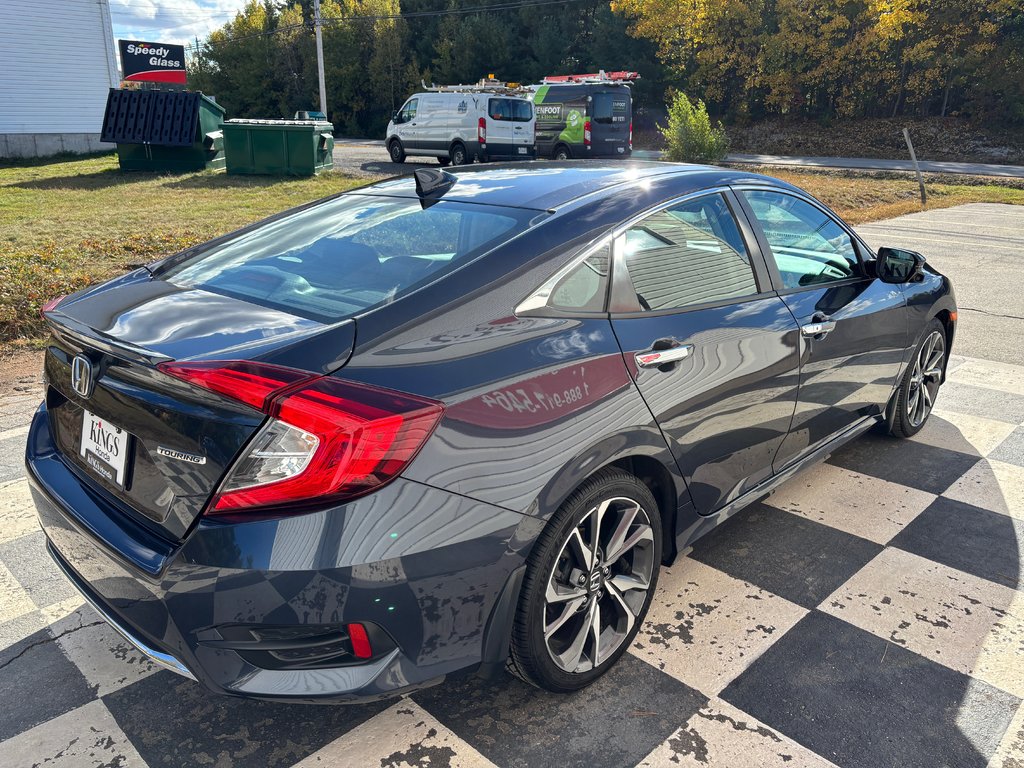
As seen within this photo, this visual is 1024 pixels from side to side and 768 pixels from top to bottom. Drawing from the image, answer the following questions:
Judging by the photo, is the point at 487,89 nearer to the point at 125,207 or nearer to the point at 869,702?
the point at 125,207

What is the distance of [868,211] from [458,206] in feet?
45.3

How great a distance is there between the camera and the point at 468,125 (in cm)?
2089

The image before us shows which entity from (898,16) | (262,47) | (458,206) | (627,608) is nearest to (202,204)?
(458,206)

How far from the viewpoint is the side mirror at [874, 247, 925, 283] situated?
142 inches

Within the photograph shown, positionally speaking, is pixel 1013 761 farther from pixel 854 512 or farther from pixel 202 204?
pixel 202 204

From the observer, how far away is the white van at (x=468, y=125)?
20625 millimetres

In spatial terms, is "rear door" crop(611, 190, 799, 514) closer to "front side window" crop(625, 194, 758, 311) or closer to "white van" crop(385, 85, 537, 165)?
"front side window" crop(625, 194, 758, 311)

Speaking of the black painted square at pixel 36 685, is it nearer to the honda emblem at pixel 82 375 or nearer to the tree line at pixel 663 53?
the honda emblem at pixel 82 375

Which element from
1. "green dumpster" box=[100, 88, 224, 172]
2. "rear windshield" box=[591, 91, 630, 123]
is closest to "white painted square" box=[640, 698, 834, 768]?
"green dumpster" box=[100, 88, 224, 172]

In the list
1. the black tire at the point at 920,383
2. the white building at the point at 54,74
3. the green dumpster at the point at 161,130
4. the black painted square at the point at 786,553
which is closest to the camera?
the black painted square at the point at 786,553

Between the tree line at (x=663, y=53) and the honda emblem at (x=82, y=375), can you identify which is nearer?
the honda emblem at (x=82, y=375)

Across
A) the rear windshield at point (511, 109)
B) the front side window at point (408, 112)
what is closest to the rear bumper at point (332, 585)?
the rear windshield at point (511, 109)

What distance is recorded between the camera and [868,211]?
1450 cm

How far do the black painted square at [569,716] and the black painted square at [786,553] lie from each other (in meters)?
0.76
